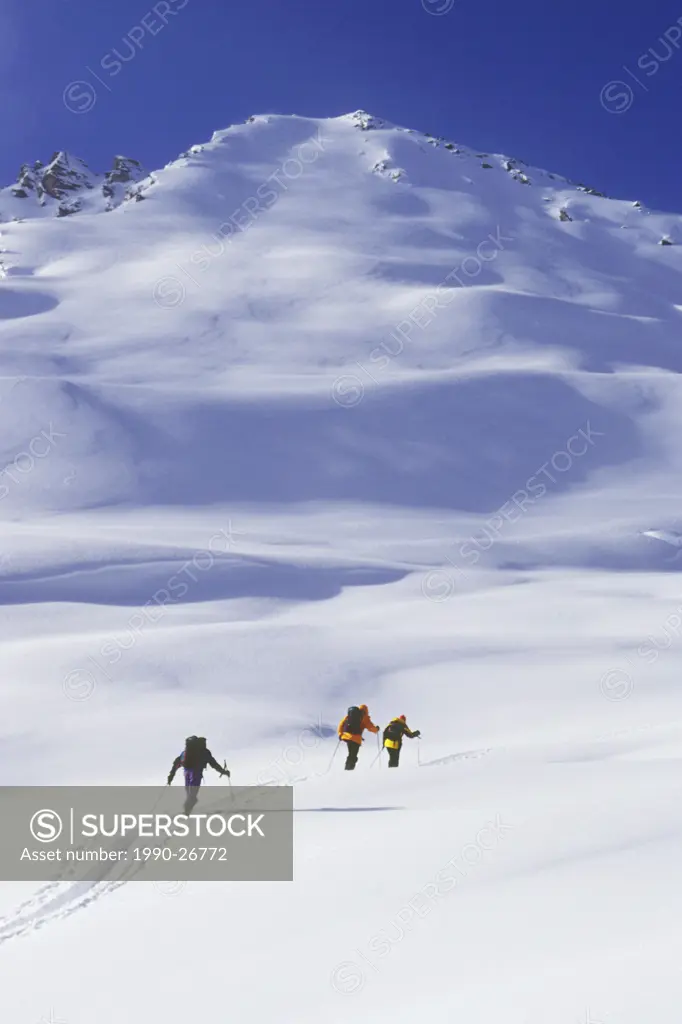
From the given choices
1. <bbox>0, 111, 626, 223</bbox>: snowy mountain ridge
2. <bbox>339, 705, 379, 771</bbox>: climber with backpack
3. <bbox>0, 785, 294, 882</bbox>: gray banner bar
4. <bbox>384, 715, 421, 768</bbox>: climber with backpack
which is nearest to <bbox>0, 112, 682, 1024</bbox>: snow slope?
<bbox>0, 785, 294, 882</bbox>: gray banner bar

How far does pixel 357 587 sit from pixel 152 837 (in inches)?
936

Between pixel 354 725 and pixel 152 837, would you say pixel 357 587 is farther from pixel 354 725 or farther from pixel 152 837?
pixel 152 837

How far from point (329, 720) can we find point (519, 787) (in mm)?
9944

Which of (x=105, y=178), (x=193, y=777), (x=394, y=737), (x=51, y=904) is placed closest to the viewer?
(x=51, y=904)

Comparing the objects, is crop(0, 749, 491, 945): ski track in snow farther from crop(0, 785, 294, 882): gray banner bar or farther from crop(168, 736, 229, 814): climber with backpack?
crop(168, 736, 229, 814): climber with backpack

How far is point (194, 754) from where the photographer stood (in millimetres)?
10359


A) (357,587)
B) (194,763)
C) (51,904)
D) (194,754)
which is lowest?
(51,904)

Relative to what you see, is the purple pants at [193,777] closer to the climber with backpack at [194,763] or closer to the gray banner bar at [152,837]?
the climber with backpack at [194,763]

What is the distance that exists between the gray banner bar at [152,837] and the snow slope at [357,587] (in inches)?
15.2

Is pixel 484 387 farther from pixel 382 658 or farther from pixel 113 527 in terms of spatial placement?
pixel 382 658

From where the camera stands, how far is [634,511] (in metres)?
44.1

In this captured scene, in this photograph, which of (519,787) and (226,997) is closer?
(226,997)

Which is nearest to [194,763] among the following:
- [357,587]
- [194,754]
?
[194,754]

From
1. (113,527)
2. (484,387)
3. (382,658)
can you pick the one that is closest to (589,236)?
(484,387)
